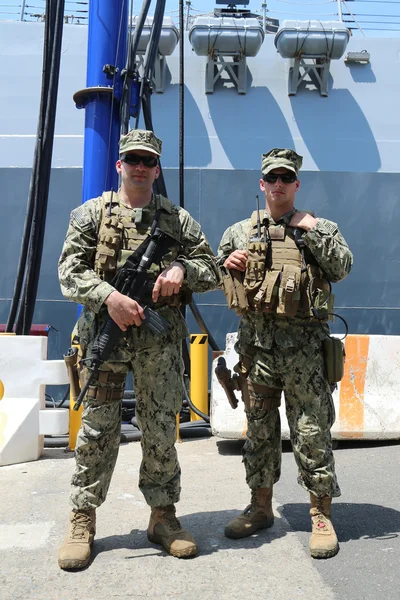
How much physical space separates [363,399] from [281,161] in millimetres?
2657

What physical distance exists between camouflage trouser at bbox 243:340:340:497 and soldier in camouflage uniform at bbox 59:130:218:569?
39 centimetres

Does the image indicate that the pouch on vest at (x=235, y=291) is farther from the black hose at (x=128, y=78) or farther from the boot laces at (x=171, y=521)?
the black hose at (x=128, y=78)

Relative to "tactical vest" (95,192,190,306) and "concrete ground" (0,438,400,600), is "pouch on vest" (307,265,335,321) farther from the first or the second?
"concrete ground" (0,438,400,600)

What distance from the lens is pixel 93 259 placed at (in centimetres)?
274

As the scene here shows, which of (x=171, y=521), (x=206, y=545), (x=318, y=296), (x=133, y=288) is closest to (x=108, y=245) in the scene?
(x=133, y=288)

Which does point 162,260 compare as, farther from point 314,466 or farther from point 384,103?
point 384,103

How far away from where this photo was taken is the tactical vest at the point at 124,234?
2637 millimetres

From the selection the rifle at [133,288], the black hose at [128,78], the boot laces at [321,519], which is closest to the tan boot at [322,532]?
the boot laces at [321,519]

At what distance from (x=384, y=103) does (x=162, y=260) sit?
22.9 feet

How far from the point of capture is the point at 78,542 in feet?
8.30

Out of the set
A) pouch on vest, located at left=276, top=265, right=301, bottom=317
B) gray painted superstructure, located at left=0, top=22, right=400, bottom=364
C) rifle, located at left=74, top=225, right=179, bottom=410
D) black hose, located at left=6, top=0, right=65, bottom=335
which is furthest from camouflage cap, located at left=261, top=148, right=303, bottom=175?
gray painted superstructure, located at left=0, top=22, right=400, bottom=364

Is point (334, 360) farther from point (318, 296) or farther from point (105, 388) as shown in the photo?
point (105, 388)

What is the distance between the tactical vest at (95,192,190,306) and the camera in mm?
2637

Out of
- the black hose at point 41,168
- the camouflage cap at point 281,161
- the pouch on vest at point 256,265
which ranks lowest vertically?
the pouch on vest at point 256,265
